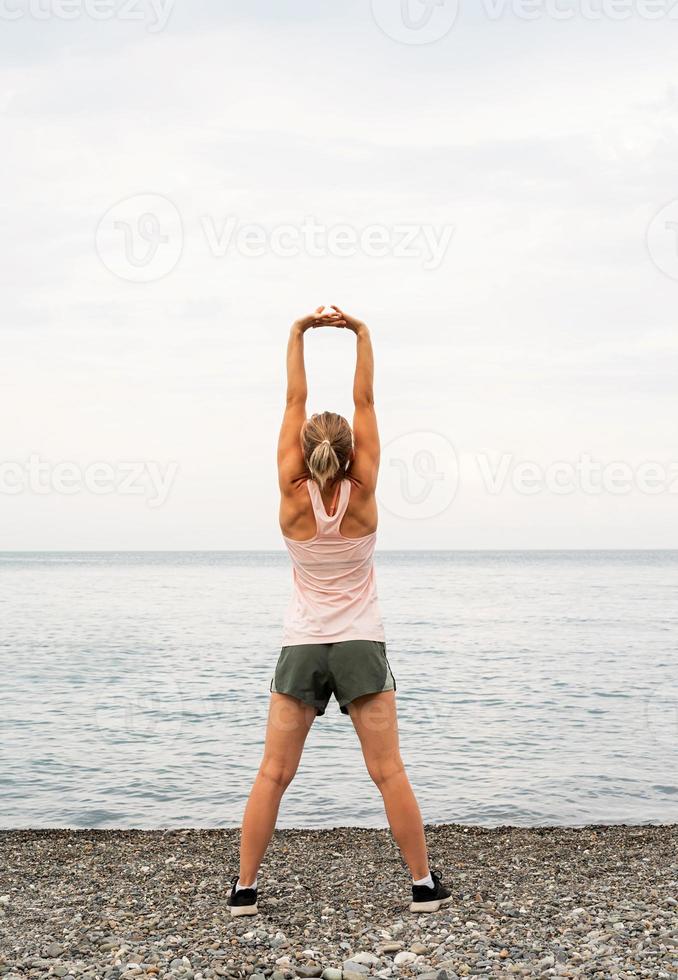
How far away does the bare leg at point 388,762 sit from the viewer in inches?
186

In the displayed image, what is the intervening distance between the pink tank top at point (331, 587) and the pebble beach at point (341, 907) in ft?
4.84

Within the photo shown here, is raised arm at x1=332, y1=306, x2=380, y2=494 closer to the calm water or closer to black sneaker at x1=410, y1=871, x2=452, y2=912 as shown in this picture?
black sneaker at x1=410, y1=871, x2=452, y2=912

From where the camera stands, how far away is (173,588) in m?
64.8

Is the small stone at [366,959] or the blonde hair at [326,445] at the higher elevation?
the blonde hair at [326,445]

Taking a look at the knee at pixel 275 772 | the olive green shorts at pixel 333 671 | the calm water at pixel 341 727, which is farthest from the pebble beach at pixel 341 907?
the calm water at pixel 341 727

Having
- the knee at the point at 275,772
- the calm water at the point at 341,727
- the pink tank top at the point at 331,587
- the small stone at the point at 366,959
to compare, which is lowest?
the calm water at the point at 341,727

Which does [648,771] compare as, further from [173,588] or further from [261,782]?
[173,588]

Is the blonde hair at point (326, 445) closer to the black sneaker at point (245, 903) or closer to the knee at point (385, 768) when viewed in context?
the knee at point (385, 768)

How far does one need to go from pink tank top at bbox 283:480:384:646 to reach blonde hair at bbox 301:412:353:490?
0.10 metres

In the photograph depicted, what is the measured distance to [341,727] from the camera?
13328 millimetres

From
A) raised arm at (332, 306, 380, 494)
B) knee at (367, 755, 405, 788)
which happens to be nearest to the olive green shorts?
knee at (367, 755, 405, 788)

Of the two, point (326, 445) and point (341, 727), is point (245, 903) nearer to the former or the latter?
point (326, 445)

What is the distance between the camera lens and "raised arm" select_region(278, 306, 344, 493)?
4.82m

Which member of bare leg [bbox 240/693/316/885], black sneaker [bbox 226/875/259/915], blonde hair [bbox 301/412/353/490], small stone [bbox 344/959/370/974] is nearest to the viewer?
small stone [bbox 344/959/370/974]
